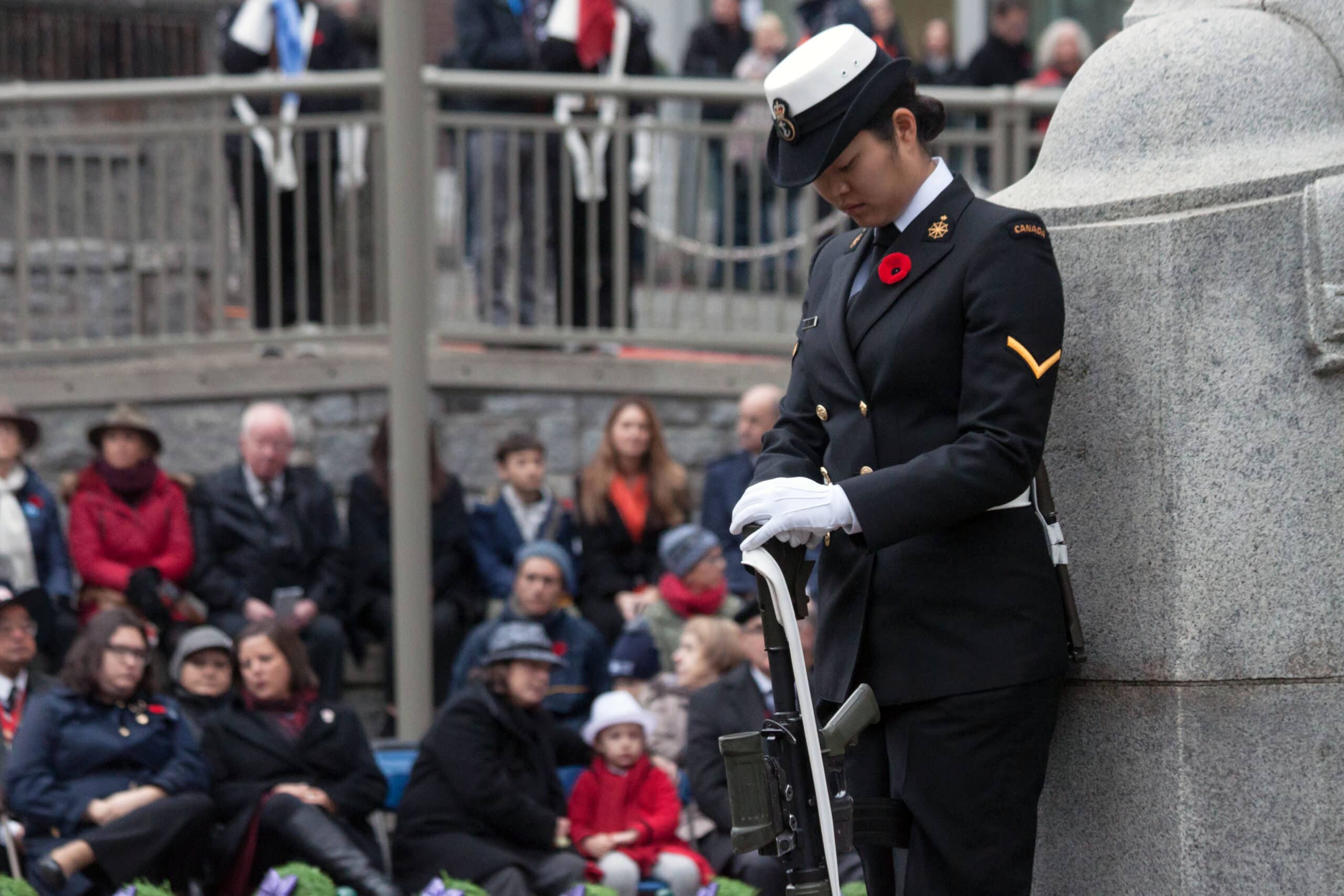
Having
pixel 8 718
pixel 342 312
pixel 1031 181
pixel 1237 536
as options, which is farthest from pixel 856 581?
pixel 342 312

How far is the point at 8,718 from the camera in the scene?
22.6 feet

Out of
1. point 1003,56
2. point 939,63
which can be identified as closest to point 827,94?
point 1003,56

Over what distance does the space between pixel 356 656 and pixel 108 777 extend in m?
2.07

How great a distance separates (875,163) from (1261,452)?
803mm

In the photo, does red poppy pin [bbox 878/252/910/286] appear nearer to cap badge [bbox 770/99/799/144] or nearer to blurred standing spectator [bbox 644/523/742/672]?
cap badge [bbox 770/99/799/144]

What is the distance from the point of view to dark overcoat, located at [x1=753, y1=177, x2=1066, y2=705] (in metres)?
3.15

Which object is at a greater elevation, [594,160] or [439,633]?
[594,160]

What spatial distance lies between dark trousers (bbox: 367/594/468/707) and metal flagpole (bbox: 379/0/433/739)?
117cm

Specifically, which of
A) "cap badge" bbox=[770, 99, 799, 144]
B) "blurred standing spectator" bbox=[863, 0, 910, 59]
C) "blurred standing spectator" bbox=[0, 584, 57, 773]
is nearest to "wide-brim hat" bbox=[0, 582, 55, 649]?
"blurred standing spectator" bbox=[0, 584, 57, 773]

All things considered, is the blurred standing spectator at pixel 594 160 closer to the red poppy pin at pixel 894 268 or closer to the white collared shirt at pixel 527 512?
the white collared shirt at pixel 527 512

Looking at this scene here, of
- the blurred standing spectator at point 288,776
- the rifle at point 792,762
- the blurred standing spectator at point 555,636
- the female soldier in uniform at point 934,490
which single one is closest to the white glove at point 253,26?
the blurred standing spectator at point 555,636

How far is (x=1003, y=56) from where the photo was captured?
11.2 meters

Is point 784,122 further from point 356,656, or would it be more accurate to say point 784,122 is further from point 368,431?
point 368,431

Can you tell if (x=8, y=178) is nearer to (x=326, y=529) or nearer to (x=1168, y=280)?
(x=326, y=529)
